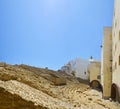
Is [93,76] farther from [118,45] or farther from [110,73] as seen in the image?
[118,45]

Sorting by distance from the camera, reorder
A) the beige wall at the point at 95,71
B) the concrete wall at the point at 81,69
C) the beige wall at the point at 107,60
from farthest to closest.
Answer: the concrete wall at the point at 81,69
the beige wall at the point at 95,71
the beige wall at the point at 107,60

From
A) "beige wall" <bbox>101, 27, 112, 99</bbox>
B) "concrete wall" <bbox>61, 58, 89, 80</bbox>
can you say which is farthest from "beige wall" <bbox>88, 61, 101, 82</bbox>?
"beige wall" <bbox>101, 27, 112, 99</bbox>

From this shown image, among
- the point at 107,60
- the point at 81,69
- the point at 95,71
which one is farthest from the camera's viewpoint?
the point at 81,69

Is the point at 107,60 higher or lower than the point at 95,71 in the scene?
higher

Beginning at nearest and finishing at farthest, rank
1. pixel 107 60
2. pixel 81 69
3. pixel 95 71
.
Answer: pixel 107 60 → pixel 95 71 → pixel 81 69

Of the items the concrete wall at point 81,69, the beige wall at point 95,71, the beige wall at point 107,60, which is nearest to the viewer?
the beige wall at point 107,60

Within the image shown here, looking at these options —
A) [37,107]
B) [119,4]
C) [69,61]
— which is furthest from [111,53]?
[69,61]

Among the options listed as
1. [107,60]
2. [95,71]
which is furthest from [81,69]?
[107,60]

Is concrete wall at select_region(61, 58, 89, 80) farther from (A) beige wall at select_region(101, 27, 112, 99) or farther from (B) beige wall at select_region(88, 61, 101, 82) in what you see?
(A) beige wall at select_region(101, 27, 112, 99)

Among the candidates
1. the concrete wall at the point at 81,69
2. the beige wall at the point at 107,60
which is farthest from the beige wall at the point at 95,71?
the beige wall at the point at 107,60

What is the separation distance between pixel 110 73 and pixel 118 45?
15.9 ft

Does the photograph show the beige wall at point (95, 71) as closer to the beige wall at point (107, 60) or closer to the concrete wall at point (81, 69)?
the concrete wall at point (81, 69)

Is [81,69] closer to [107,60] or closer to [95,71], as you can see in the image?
[95,71]

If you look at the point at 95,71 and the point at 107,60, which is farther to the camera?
the point at 95,71
